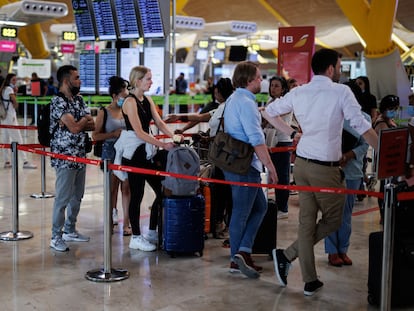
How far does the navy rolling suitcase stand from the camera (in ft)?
17.9

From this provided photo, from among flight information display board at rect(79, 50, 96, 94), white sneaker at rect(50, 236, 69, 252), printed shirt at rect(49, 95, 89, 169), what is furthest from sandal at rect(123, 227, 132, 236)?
flight information display board at rect(79, 50, 96, 94)

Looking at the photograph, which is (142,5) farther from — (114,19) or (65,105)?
(65,105)

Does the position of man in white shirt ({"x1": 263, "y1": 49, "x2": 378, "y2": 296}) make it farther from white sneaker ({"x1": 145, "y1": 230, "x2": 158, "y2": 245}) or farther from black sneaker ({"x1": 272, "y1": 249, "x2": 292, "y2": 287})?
white sneaker ({"x1": 145, "y1": 230, "x2": 158, "y2": 245})

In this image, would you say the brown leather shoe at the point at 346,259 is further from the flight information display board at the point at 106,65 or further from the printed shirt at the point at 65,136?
the flight information display board at the point at 106,65

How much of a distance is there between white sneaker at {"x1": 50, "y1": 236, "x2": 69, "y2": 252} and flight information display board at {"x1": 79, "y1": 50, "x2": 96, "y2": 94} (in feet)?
14.5

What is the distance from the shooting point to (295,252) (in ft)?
15.4

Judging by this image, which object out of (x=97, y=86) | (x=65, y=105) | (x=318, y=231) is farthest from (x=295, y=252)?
(x=97, y=86)

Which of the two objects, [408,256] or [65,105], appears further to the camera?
[65,105]

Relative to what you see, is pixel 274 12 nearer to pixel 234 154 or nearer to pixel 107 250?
pixel 234 154

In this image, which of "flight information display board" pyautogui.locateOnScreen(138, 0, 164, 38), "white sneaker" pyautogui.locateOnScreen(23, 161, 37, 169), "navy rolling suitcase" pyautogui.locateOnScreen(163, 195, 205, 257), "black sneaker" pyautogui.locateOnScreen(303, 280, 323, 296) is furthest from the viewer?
"white sneaker" pyautogui.locateOnScreen(23, 161, 37, 169)

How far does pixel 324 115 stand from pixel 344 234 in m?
1.52

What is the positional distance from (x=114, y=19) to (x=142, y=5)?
0.59 m

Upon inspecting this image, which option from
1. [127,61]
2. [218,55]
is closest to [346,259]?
[127,61]

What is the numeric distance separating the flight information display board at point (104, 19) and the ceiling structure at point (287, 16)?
22529 mm
